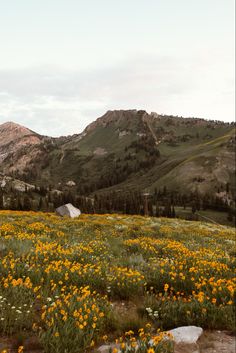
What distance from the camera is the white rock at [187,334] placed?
17.3ft

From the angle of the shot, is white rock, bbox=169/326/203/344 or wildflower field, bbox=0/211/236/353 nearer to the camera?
wildflower field, bbox=0/211/236/353

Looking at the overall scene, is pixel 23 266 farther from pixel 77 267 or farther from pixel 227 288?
pixel 227 288

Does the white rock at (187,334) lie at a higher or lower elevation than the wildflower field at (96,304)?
lower

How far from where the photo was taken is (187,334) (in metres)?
5.44

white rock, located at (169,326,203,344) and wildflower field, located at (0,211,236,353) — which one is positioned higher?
wildflower field, located at (0,211,236,353)

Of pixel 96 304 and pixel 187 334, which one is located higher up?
pixel 96 304

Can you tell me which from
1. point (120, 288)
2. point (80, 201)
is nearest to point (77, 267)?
point (120, 288)

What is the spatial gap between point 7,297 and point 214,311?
3956mm

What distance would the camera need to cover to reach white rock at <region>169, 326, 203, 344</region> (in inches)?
208

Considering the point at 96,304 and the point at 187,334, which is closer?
the point at 187,334

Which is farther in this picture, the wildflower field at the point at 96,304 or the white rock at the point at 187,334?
the white rock at the point at 187,334

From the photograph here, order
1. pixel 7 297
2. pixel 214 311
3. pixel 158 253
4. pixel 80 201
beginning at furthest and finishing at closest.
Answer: pixel 80 201
pixel 158 253
pixel 214 311
pixel 7 297

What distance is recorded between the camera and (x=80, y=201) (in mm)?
190250

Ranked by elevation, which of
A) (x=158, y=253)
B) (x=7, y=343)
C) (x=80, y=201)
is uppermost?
(x=7, y=343)
